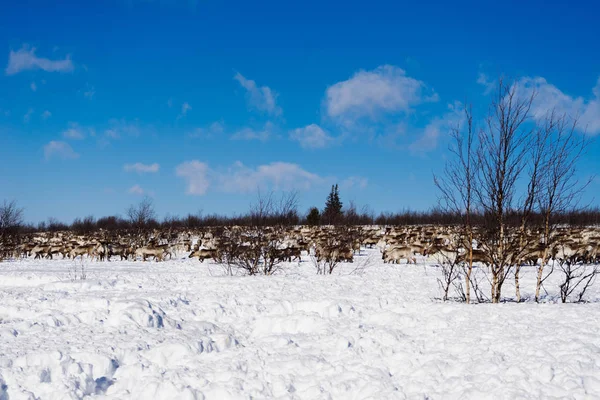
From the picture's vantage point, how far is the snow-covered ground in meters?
4.97

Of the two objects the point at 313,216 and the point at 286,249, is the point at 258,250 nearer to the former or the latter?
the point at 286,249

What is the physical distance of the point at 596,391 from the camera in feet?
15.5

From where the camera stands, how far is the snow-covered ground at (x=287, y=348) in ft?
16.3

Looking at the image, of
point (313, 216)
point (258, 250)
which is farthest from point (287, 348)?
point (313, 216)

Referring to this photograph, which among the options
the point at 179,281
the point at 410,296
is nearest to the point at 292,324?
the point at 410,296

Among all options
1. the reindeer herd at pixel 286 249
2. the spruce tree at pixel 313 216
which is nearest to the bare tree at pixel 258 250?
the reindeer herd at pixel 286 249

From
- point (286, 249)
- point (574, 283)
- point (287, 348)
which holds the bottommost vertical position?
point (287, 348)

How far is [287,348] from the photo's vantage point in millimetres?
6395

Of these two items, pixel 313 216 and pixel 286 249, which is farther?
pixel 313 216

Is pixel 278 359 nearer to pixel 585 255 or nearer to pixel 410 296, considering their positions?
pixel 410 296

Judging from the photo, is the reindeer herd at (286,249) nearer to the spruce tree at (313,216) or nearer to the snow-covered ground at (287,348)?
the snow-covered ground at (287,348)

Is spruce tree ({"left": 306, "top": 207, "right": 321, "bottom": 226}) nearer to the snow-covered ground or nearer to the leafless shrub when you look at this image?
the leafless shrub

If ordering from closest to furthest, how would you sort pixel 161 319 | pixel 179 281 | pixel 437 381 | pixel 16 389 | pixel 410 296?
pixel 16 389, pixel 437 381, pixel 161 319, pixel 410 296, pixel 179 281

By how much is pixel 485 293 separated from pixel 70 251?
73.2 ft
